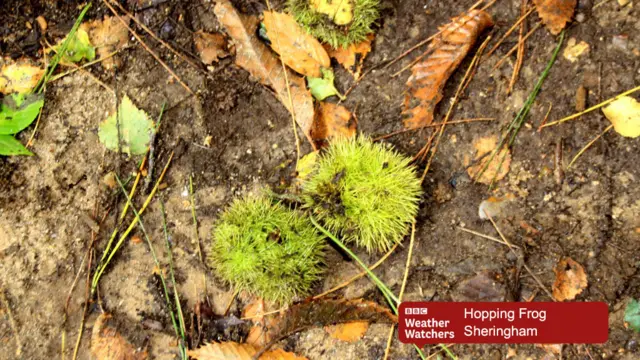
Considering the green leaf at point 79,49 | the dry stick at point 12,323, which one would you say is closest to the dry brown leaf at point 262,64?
the green leaf at point 79,49

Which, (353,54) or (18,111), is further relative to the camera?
(18,111)

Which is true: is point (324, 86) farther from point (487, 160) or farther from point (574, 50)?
point (574, 50)

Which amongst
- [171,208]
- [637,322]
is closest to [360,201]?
[171,208]

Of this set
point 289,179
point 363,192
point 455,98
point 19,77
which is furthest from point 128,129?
point 455,98

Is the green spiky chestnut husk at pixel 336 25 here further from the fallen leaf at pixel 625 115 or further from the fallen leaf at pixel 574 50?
the fallen leaf at pixel 625 115

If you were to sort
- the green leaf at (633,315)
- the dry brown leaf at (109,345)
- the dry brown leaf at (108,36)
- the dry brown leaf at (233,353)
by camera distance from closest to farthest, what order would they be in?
the green leaf at (633,315) < the dry brown leaf at (233,353) < the dry brown leaf at (109,345) < the dry brown leaf at (108,36)

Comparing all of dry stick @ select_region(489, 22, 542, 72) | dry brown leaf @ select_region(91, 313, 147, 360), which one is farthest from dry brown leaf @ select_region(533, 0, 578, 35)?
dry brown leaf @ select_region(91, 313, 147, 360)
